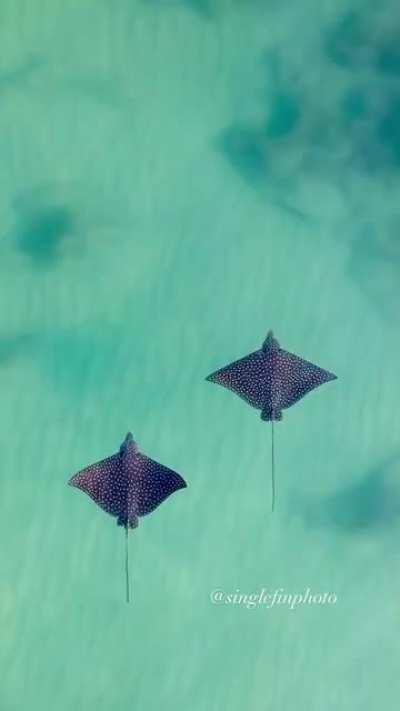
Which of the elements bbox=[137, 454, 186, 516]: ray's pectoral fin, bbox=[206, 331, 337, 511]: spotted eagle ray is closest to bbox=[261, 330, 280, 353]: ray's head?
bbox=[206, 331, 337, 511]: spotted eagle ray

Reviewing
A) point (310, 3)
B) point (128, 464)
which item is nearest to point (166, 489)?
point (128, 464)

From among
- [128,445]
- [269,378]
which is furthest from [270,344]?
[128,445]

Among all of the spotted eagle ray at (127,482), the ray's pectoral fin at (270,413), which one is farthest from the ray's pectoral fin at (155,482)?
the ray's pectoral fin at (270,413)

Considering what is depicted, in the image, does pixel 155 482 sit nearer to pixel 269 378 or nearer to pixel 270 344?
pixel 269 378

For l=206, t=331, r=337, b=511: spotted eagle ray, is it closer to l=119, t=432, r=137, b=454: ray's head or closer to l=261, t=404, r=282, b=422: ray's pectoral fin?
l=261, t=404, r=282, b=422: ray's pectoral fin

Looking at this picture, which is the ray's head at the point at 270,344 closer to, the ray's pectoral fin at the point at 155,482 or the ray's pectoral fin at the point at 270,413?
the ray's pectoral fin at the point at 270,413

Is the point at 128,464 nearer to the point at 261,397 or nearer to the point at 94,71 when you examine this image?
the point at 261,397
